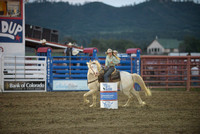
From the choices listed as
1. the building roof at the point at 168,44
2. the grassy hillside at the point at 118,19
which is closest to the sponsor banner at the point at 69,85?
the building roof at the point at 168,44

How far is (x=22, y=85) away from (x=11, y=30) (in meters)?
3.75

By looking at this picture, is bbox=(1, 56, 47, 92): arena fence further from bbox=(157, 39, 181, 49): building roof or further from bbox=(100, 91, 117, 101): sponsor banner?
bbox=(157, 39, 181, 49): building roof

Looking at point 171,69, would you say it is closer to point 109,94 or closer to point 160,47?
point 109,94

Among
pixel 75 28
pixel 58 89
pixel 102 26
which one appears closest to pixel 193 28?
pixel 102 26

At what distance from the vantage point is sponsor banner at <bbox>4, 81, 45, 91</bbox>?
48.7 ft

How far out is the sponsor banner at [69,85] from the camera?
15.6 m

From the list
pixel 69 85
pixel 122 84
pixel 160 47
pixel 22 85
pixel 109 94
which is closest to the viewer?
pixel 109 94

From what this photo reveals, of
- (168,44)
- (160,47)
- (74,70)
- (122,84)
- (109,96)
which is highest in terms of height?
(168,44)

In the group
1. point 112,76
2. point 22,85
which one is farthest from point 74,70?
point 112,76

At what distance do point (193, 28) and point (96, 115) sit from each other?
502 ft

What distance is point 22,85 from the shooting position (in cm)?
1496

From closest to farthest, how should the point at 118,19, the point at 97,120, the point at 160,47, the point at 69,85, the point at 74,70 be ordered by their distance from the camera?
the point at 97,120, the point at 69,85, the point at 74,70, the point at 160,47, the point at 118,19

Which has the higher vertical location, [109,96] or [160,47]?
[160,47]

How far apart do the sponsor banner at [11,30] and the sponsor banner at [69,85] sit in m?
3.69
